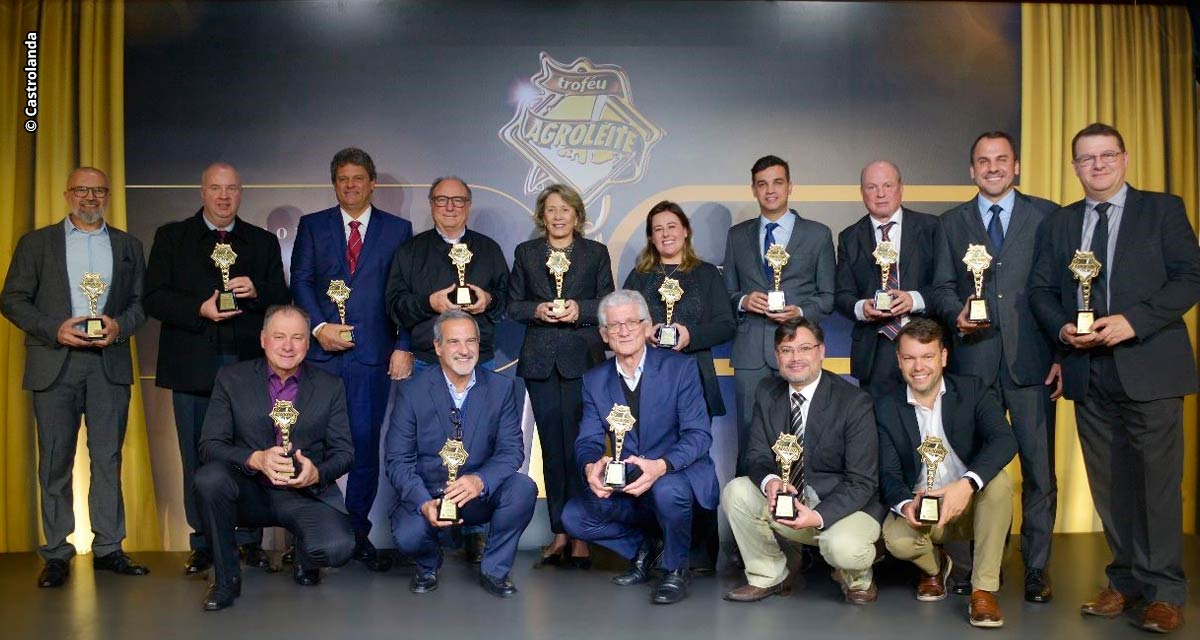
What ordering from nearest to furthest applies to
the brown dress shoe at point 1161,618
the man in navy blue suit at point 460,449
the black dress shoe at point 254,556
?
the brown dress shoe at point 1161,618, the man in navy blue suit at point 460,449, the black dress shoe at point 254,556

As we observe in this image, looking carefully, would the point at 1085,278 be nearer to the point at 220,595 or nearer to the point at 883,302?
the point at 883,302

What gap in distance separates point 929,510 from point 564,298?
80.1 inches

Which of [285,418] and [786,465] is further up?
[285,418]

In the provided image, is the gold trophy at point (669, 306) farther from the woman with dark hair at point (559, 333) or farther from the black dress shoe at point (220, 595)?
the black dress shoe at point (220, 595)

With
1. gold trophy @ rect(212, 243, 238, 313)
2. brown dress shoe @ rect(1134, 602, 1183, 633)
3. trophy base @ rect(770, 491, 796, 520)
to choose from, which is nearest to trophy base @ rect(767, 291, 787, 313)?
trophy base @ rect(770, 491, 796, 520)

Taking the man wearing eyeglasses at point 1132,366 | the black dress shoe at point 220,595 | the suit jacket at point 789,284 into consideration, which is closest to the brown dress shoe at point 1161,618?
the man wearing eyeglasses at point 1132,366

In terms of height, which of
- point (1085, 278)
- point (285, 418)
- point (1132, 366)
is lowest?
point (285, 418)

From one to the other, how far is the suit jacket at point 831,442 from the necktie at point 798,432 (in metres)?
0.02

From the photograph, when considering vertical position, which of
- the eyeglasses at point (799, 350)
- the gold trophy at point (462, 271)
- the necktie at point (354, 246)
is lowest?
the eyeglasses at point (799, 350)

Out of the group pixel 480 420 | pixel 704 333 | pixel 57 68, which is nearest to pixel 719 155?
pixel 704 333

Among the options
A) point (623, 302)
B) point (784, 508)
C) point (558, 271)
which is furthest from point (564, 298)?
point (784, 508)

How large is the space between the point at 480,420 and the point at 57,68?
10.9 feet

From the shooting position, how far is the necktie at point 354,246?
225 inches

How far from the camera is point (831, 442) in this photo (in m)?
4.71
